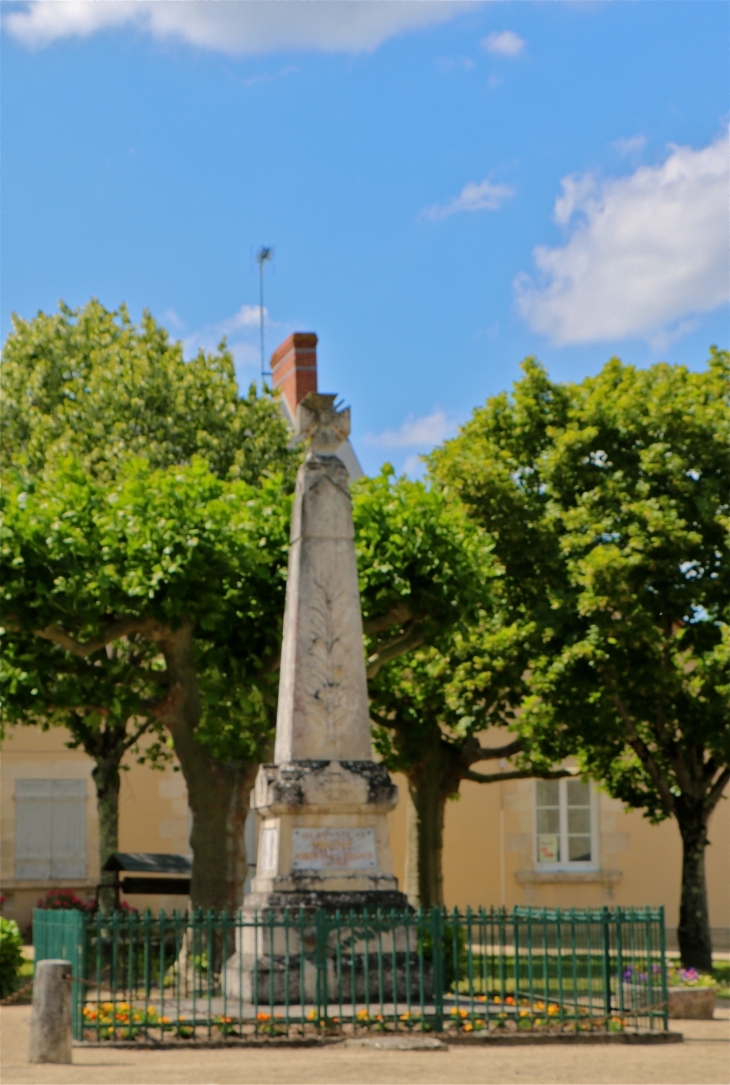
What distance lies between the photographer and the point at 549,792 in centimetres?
2752

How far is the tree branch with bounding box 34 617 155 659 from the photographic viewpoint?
15570 mm

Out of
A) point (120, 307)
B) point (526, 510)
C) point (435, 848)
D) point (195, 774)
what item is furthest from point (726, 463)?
point (120, 307)

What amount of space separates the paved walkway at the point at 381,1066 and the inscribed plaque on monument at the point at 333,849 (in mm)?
2200

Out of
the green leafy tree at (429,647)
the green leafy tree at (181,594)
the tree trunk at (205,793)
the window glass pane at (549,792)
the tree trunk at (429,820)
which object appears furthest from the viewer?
the window glass pane at (549,792)

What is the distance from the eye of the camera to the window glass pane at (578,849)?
89.0ft

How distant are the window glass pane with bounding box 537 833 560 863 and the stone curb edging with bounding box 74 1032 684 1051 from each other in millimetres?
15492

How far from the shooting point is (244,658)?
1627 cm

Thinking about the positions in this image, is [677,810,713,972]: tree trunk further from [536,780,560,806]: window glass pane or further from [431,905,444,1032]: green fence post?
[431,905,444,1032]: green fence post

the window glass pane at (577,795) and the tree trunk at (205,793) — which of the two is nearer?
the tree trunk at (205,793)

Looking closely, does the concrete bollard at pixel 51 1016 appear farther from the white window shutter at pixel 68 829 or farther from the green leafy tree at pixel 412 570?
the white window shutter at pixel 68 829

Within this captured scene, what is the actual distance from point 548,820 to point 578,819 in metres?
0.59

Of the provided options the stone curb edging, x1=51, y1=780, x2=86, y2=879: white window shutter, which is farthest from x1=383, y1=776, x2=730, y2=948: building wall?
the stone curb edging

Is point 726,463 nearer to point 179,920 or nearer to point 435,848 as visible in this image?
point 435,848

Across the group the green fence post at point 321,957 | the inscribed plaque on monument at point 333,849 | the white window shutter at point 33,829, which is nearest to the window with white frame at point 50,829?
the white window shutter at point 33,829
